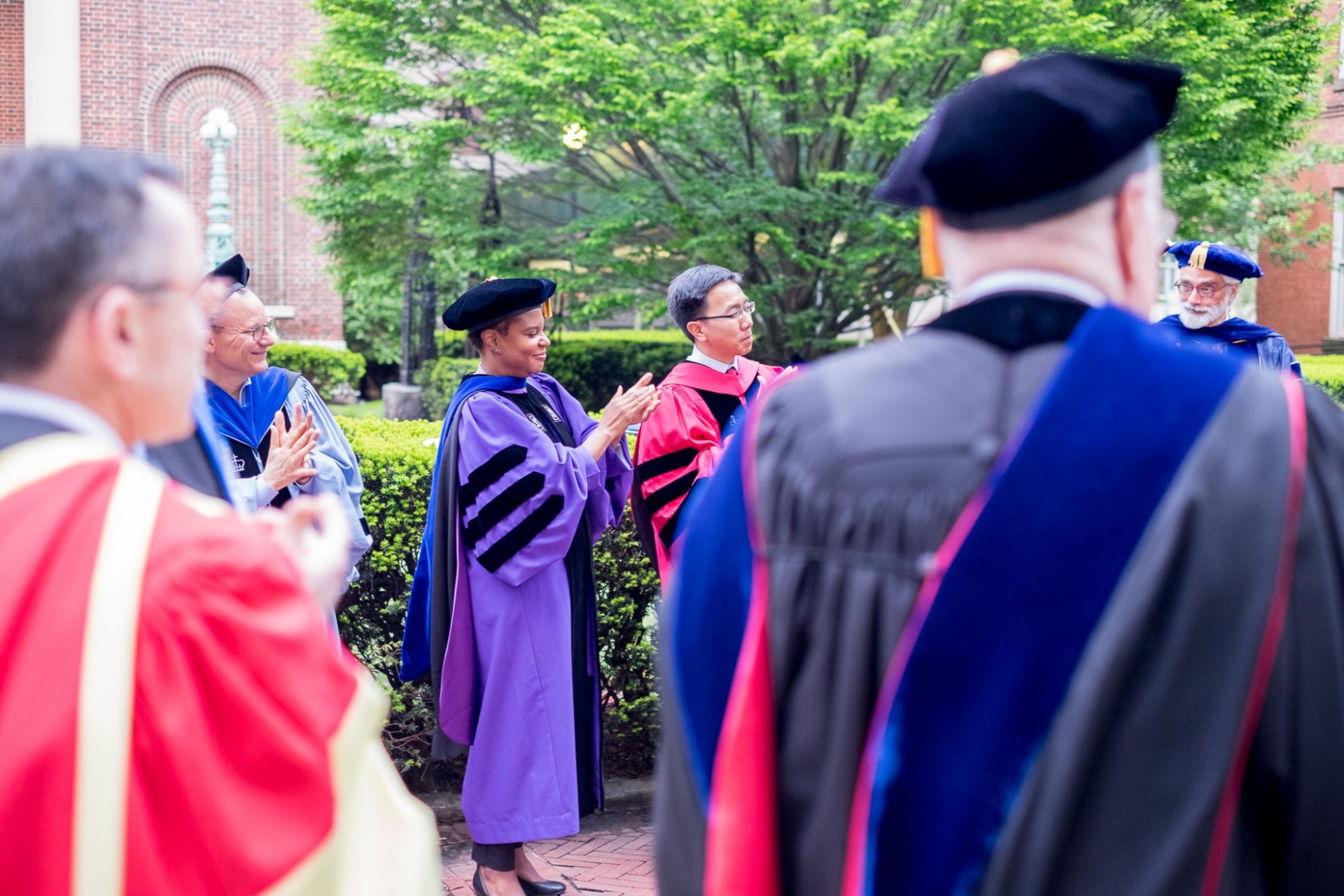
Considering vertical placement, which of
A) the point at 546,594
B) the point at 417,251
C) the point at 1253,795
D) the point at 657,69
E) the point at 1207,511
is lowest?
the point at 546,594

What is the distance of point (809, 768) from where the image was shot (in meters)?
1.49

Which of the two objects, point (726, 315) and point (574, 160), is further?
point (574, 160)

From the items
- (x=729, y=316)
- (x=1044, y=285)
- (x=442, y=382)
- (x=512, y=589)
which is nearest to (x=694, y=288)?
(x=729, y=316)

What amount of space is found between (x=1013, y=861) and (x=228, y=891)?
0.85 m

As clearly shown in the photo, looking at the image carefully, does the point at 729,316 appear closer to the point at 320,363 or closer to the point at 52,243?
the point at 52,243

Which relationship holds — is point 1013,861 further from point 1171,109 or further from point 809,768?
point 1171,109

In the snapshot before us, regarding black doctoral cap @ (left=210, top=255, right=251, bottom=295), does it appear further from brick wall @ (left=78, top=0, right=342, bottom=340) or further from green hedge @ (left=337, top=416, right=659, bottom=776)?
brick wall @ (left=78, top=0, right=342, bottom=340)

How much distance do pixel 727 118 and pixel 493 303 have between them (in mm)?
8339

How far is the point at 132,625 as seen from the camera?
1349mm

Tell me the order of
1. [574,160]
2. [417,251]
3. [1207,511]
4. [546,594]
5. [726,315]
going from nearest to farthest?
[1207,511], [546,594], [726,315], [574,160], [417,251]

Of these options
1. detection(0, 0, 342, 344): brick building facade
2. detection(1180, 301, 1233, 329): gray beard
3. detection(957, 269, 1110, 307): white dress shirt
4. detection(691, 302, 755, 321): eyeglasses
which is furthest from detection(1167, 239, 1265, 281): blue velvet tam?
detection(0, 0, 342, 344): brick building facade

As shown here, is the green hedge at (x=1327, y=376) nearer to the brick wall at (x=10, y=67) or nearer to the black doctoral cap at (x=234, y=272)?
the black doctoral cap at (x=234, y=272)

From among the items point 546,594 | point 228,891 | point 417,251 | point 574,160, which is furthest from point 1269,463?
point 417,251

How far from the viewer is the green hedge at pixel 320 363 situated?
65.8ft
